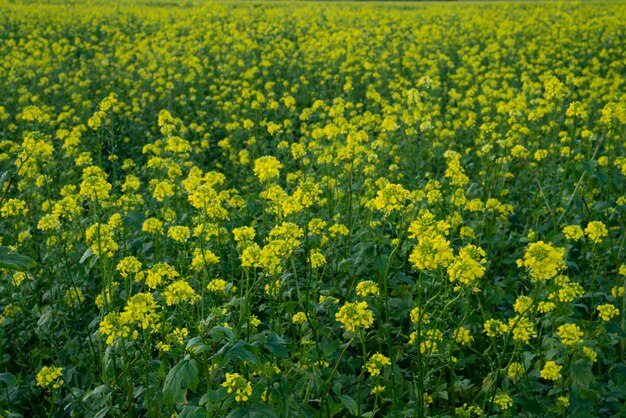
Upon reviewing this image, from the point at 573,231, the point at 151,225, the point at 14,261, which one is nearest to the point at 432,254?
the point at 14,261

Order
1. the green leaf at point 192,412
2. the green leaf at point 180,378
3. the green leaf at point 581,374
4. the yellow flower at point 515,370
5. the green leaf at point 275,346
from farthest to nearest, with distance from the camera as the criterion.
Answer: the yellow flower at point 515,370 → the green leaf at point 581,374 → the green leaf at point 275,346 → the green leaf at point 192,412 → the green leaf at point 180,378

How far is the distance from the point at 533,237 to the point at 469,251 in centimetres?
190

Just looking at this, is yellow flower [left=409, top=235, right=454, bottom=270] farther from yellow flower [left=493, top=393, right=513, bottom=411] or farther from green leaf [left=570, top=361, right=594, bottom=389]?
green leaf [left=570, top=361, right=594, bottom=389]

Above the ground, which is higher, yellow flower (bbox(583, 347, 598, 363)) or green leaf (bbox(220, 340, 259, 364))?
green leaf (bbox(220, 340, 259, 364))

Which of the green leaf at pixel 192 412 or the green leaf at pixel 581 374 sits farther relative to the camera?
the green leaf at pixel 581 374

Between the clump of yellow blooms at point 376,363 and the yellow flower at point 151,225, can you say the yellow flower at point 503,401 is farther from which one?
the yellow flower at point 151,225

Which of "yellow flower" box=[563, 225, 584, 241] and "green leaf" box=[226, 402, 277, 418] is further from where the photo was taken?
"yellow flower" box=[563, 225, 584, 241]

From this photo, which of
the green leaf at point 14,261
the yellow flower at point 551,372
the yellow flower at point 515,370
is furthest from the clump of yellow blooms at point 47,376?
the yellow flower at point 551,372

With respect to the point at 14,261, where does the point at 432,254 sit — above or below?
below

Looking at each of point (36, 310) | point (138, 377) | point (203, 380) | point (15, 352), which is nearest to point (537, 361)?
point (203, 380)

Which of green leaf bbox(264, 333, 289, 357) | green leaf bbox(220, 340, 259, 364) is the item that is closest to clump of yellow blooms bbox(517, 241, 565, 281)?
green leaf bbox(264, 333, 289, 357)

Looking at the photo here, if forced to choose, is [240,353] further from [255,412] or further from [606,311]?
[606,311]

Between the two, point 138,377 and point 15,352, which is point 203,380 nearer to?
point 138,377

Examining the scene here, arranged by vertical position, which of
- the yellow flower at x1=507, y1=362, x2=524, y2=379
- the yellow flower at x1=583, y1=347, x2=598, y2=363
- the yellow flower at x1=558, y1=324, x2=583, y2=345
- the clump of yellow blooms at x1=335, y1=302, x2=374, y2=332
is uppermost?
the clump of yellow blooms at x1=335, y1=302, x2=374, y2=332
